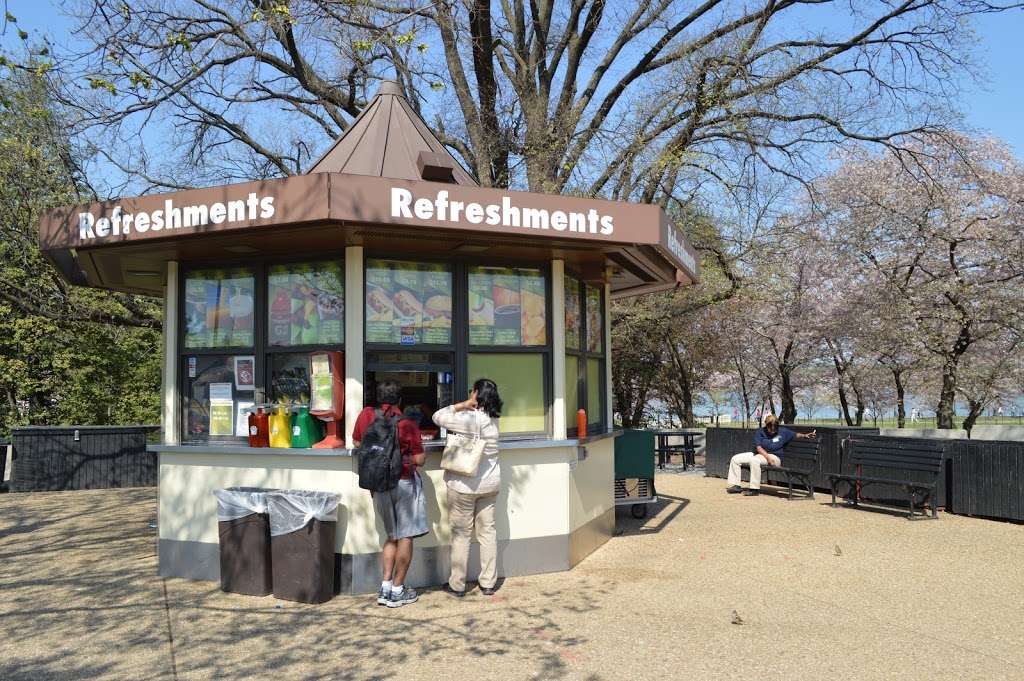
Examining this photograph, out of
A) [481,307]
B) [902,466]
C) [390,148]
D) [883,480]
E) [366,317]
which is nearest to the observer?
[366,317]

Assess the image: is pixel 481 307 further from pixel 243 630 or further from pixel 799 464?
pixel 799 464

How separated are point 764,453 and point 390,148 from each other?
8.14 m

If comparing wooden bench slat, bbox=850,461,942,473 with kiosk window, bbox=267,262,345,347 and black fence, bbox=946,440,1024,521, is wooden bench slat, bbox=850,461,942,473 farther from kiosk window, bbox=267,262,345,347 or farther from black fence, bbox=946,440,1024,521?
kiosk window, bbox=267,262,345,347

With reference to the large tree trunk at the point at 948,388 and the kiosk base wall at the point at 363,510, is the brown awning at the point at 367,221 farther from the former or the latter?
the large tree trunk at the point at 948,388

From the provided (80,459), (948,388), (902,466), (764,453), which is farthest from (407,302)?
(948,388)

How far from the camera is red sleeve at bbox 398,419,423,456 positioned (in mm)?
6375

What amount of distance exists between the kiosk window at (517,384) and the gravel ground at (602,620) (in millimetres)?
1378

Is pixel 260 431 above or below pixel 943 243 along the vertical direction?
below

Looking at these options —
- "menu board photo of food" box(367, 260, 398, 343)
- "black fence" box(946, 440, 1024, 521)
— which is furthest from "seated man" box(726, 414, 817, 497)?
"menu board photo of food" box(367, 260, 398, 343)

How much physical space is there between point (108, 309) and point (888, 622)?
15676 millimetres

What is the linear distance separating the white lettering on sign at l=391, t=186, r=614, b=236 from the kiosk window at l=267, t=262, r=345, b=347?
1.22 metres

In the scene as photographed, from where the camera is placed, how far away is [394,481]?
6.25 metres

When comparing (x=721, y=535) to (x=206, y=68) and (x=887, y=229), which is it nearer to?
(x=206, y=68)

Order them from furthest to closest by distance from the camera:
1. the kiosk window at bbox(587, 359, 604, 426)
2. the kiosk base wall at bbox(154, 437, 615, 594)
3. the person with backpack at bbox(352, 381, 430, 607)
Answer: the kiosk window at bbox(587, 359, 604, 426), the kiosk base wall at bbox(154, 437, 615, 594), the person with backpack at bbox(352, 381, 430, 607)
